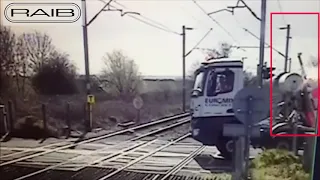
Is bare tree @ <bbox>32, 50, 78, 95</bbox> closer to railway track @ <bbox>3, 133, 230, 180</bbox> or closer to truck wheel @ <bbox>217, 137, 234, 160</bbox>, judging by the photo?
railway track @ <bbox>3, 133, 230, 180</bbox>

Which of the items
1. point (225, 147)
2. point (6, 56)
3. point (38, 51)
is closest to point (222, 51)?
point (225, 147)

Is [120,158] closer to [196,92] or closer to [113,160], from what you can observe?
[113,160]

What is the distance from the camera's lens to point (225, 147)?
1489 millimetres

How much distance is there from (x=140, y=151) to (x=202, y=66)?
1.31ft

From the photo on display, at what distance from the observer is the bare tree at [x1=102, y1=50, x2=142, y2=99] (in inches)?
59.7

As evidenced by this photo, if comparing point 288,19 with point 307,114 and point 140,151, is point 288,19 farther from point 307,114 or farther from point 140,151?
point 140,151

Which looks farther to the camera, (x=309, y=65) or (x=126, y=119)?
(x=126, y=119)

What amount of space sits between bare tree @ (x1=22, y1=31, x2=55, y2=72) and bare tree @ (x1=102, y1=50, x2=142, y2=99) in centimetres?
22

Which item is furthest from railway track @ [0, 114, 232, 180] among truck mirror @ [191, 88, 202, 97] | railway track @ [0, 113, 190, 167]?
truck mirror @ [191, 88, 202, 97]

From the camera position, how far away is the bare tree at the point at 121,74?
1.52 m

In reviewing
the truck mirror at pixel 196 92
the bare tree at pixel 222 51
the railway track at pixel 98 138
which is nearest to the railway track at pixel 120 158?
the railway track at pixel 98 138

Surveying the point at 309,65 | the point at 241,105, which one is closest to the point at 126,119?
the point at 241,105

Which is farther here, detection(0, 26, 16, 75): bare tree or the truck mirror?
detection(0, 26, 16, 75): bare tree

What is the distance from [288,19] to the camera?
4.67 feet
